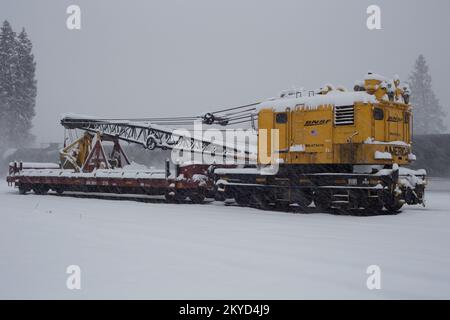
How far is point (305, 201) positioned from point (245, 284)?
9.58 m

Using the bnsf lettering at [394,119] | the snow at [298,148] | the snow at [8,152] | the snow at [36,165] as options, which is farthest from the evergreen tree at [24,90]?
the bnsf lettering at [394,119]

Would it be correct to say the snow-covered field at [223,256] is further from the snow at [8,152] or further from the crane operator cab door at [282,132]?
the snow at [8,152]

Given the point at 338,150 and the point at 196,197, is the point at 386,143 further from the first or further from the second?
the point at 196,197

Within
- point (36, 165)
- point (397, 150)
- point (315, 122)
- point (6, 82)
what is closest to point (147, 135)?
point (36, 165)

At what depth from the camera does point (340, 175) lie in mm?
13766

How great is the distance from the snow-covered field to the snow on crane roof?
375cm

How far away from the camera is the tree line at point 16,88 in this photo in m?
51.5

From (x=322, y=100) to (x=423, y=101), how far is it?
49.3 m

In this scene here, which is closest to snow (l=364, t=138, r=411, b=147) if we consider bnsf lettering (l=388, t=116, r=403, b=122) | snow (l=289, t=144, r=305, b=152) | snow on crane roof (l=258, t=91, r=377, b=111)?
bnsf lettering (l=388, t=116, r=403, b=122)

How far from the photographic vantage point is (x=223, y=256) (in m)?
7.25

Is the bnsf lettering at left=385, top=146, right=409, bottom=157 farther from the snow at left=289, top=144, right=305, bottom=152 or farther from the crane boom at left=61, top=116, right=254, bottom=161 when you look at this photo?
the crane boom at left=61, top=116, right=254, bottom=161

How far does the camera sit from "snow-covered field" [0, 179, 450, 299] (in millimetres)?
5438

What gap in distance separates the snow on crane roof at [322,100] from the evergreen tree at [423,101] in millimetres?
46359
